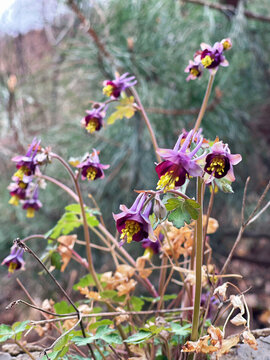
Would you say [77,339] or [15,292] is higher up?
[77,339]

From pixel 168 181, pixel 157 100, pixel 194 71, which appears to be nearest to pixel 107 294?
pixel 168 181

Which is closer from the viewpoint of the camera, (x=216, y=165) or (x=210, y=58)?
(x=216, y=165)

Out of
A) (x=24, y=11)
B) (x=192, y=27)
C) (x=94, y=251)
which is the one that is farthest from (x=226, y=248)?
(x=24, y=11)

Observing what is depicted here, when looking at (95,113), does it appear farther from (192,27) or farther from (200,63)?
(192,27)

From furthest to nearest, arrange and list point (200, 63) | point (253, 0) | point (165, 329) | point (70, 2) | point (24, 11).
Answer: point (24, 11) → point (253, 0) → point (70, 2) → point (200, 63) → point (165, 329)

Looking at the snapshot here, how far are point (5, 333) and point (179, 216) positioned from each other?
0.28m

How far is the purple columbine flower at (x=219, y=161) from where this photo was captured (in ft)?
1.23

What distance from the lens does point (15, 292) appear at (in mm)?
1783

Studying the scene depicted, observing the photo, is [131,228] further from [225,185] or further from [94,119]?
[94,119]

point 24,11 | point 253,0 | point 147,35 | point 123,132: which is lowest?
point 123,132

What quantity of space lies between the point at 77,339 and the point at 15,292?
4.85ft

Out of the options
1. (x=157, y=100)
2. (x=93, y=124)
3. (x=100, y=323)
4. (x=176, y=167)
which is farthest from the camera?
(x=157, y=100)

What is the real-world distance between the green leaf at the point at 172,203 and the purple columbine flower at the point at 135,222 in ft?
0.07

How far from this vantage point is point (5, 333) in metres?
0.47
